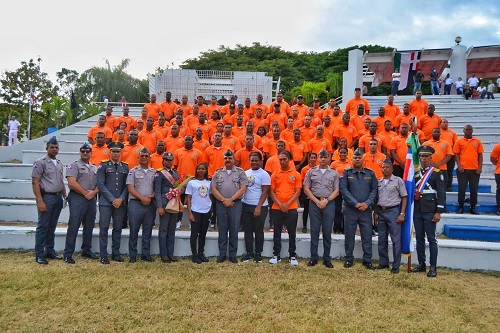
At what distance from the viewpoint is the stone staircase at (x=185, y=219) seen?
7129 mm

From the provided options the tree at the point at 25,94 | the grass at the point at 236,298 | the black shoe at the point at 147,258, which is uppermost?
the tree at the point at 25,94

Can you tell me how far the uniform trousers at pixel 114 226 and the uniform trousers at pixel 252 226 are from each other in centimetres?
214

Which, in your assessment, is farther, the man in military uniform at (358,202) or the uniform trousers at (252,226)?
the uniform trousers at (252,226)

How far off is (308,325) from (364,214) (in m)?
2.75

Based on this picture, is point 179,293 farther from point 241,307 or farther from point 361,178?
point 361,178

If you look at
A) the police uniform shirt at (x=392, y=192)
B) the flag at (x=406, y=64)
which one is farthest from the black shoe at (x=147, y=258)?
the flag at (x=406, y=64)

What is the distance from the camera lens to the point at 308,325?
4555mm

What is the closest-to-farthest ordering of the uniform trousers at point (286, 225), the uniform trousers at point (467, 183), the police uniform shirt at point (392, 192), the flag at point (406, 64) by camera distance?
the police uniform shirt at point (392, 192), the uniform trousers at point (286, 225), the uniform trousers at point (467, 183), the flag at point (406, 64)

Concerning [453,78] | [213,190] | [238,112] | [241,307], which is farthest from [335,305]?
[453,78]

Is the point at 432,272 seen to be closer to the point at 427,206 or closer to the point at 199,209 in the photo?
the point at 427,206

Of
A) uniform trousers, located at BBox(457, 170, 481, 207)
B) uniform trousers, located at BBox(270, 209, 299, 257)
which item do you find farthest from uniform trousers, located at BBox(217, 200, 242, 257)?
uniform trousers, located at BBox(457, 170, 481, 207)

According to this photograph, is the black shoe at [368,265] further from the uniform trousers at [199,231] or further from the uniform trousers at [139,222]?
the uniform trousers at [139,222]

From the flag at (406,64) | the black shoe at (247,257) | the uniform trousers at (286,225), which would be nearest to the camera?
the uniform trousers at (286,225)

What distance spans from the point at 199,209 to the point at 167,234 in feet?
2.45
